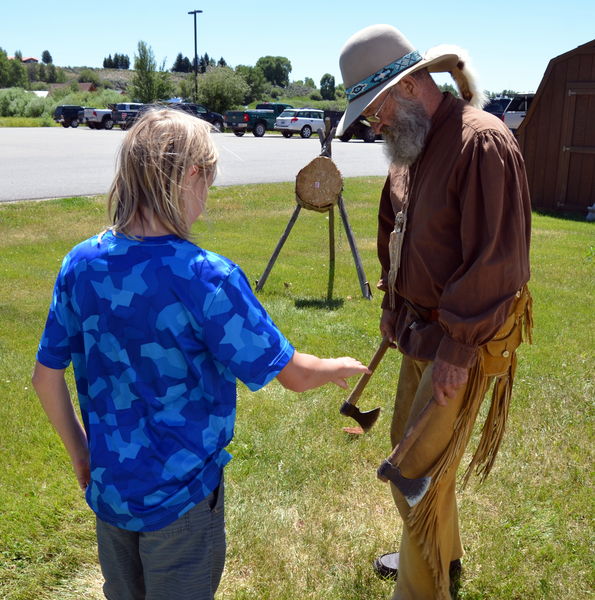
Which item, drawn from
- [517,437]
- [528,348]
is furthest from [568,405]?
[528,348]

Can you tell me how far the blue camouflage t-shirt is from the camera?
1.75 metres

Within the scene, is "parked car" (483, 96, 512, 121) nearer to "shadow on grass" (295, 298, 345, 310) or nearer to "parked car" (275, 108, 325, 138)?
"parked car" (275, 108, 325, 138)

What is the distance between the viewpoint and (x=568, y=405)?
4.81m

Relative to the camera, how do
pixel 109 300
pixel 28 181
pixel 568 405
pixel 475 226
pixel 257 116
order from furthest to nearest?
pixel 257 116, pixel 28 181, pixel 568 405, pixel 475 226, pixel 109 300

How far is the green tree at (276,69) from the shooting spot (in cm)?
11781

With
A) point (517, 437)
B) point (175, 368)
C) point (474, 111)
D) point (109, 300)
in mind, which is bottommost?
point (517, 437)

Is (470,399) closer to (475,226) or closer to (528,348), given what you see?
(475,226)

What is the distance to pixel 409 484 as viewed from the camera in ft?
8.52

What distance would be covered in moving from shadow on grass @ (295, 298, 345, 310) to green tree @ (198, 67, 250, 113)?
45.4m

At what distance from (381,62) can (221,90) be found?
49998 mm

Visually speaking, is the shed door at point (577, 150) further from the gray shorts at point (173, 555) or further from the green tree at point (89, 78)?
the green tree at point (89, 78)

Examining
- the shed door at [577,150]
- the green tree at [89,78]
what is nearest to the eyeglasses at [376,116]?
the shed door at [577,150]

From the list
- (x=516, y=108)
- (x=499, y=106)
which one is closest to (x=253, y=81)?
(x=499, y=106)

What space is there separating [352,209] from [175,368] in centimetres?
1169
